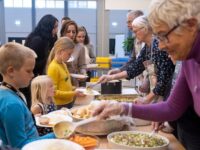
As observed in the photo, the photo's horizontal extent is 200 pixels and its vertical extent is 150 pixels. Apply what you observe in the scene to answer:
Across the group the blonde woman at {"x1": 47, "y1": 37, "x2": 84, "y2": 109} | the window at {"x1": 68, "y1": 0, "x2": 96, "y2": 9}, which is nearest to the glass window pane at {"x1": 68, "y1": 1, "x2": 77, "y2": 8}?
the window at {"x1": 68, "y1": 0, "x2": 96, "y2": 9}

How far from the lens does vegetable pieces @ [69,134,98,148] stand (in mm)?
1172

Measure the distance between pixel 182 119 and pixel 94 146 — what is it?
39cm

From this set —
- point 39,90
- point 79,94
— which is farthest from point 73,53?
point 39,90

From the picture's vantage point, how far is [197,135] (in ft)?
4.17

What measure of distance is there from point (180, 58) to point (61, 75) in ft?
4.86

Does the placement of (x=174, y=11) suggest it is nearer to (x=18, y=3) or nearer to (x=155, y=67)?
Answer: (x=155, y=67)

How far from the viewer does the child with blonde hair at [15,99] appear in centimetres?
125

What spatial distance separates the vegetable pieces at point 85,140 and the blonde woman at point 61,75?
102 centimetres

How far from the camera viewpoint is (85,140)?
121 cm

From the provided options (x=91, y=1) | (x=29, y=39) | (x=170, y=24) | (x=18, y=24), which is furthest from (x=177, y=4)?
(x=18, y=24)

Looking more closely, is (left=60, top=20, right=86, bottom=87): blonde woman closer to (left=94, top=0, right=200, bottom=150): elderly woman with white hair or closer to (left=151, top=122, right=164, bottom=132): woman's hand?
(left=151, top=122, right=164, bottom=132): woman's hand

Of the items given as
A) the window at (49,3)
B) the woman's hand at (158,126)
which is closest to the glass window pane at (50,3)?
the window at (49,3)

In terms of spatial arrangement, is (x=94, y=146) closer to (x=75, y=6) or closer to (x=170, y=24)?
(x=170, y=24)

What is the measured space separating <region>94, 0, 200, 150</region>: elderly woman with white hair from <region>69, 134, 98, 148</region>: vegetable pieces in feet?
0.36
